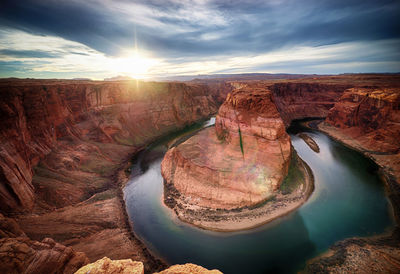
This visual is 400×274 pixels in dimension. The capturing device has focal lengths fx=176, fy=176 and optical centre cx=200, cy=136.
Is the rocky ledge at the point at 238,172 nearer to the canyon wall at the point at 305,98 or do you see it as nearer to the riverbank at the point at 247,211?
the riverbank at the point at 247,211

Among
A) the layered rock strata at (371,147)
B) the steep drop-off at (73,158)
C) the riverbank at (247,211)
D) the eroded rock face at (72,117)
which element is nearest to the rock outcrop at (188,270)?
the steep drop-off at (73,158)

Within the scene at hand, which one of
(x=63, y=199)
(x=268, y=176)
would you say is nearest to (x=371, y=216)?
(x=268, y=176)

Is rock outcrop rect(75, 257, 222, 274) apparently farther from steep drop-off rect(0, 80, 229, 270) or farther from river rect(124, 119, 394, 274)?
river rect(124, 119, 394, 274)

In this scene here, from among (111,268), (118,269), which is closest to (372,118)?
(118,269)

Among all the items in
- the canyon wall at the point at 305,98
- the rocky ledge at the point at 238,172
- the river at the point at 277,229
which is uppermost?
the canyon wall at the point at 305,98

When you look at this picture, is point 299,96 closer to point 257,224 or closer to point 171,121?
point 171,121

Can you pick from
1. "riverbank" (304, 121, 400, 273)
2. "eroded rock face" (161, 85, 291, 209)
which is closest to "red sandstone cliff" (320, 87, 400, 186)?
"riverbank" (304, 121, 400, 273)

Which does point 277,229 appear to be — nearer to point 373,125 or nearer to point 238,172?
point 238,172

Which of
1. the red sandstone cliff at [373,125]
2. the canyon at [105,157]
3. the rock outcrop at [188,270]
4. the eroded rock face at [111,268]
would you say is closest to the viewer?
the eroded rock face at [111,268]
